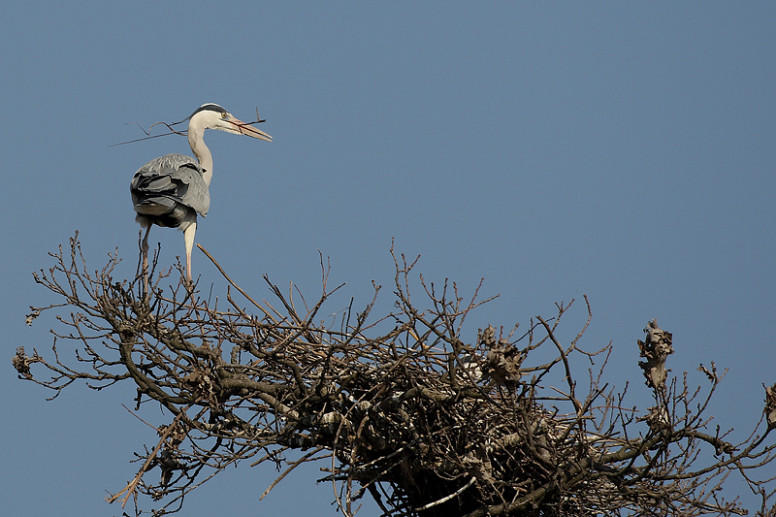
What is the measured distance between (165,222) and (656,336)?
4492mm

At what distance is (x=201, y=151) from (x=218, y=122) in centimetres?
53

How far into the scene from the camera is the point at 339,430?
217 inches

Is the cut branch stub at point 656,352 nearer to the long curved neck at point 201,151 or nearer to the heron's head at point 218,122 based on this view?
the long curved neck at point 201,151

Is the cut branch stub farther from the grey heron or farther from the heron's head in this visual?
the heron's head

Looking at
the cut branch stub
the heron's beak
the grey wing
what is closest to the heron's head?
the heron's beak

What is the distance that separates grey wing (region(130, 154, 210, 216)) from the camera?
26.0 ft

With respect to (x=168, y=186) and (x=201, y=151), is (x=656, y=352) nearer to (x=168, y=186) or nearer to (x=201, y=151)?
(x=168, y=186)

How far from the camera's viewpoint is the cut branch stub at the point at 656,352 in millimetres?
5219

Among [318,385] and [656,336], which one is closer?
[656,336]

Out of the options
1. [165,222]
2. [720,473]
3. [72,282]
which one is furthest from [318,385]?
[165,222]

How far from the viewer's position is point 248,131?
10.2m

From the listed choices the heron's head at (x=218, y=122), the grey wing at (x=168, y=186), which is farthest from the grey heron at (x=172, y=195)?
the heron's head at (x=218, y=122)

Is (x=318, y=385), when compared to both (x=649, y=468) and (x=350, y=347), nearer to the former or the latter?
(x=350, y=347)

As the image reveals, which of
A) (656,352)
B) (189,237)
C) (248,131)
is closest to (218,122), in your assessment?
(248,131)
